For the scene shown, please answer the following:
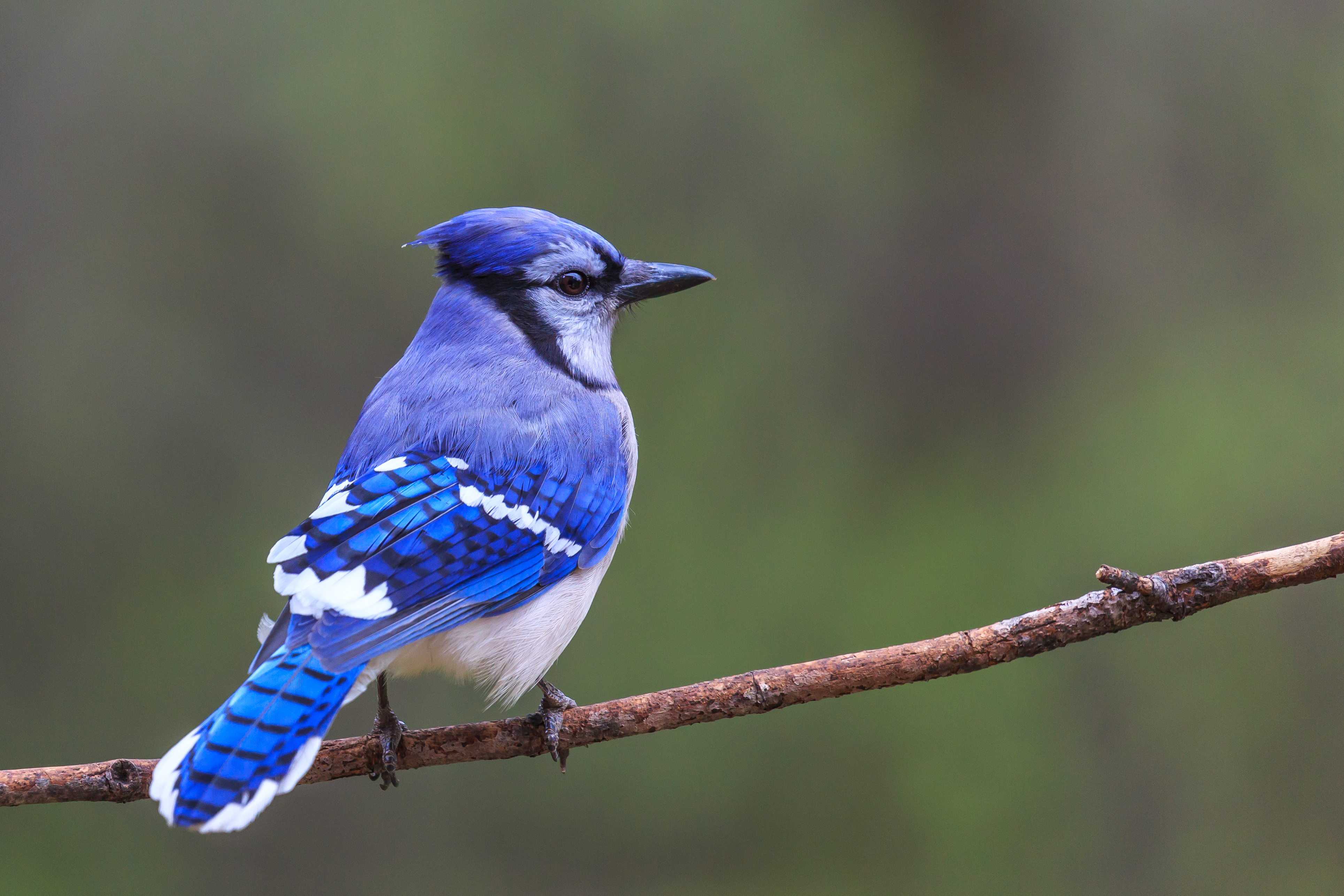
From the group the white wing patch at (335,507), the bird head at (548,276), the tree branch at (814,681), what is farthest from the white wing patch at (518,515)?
the bird head at (548,276)

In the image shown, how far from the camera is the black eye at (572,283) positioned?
2.29 m

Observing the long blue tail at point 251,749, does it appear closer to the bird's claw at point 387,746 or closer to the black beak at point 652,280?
the bird's claw at point 387,746

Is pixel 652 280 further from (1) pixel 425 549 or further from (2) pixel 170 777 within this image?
(2) pixel 170 777

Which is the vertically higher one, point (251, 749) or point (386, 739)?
point (251, 749)

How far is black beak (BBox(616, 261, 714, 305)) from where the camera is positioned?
7.88ft

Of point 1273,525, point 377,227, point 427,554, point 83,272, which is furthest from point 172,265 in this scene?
point 1273,525

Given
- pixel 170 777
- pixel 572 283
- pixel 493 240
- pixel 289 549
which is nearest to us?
pixel 170 777

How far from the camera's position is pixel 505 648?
1.89 m

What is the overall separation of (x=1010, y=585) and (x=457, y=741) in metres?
2.36

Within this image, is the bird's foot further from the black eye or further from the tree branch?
the black eye

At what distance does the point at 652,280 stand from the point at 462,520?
2.69ft

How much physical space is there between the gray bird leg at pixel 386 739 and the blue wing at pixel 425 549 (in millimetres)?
188

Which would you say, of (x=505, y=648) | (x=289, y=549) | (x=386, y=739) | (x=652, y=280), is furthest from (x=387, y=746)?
(x=652, y=280)

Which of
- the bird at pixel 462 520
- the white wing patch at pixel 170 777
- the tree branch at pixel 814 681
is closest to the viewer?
the white wing patch at pixel 170 777
